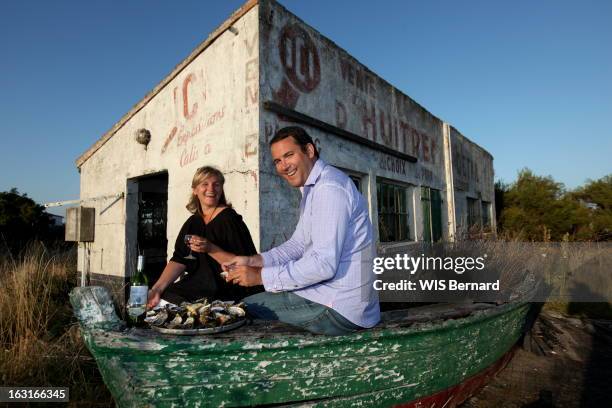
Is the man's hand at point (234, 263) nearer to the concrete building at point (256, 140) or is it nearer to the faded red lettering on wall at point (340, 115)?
the concrete building at point (256, 140)

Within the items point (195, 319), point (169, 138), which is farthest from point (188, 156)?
point (195, 319)

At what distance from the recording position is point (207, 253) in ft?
9.83

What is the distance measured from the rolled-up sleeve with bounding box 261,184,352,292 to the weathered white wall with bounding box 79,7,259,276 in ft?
8.88

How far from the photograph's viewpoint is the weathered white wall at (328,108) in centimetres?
493

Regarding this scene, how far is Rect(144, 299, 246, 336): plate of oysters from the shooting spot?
A: 74.6 inches

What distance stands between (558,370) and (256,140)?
15.5 feet

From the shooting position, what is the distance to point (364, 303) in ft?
6.79

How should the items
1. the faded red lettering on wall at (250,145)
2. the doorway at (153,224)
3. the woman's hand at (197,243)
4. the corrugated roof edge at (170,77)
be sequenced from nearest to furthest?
the woman's hand at (197,243) < the faded red lettering on wall at (250,145) < the corrugated roof edge at (170,77) < the doorway at (153,224)

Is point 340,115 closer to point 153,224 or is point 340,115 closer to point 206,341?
point 206,341

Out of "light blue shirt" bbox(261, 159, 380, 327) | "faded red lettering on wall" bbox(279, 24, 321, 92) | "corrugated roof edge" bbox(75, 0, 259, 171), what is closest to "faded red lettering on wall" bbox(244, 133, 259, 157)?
"faded red lettering on wall" bbox(279, 24, 321, 92)

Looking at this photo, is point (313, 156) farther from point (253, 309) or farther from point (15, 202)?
point (15, 202)

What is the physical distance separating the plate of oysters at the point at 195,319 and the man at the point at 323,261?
0.23m

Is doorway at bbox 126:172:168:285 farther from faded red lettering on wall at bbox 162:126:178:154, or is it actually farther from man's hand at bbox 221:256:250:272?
man's hand at bbox 221:256:250:272

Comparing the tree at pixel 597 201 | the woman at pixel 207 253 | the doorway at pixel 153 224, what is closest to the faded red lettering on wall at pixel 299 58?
the woman at pixel 207 253
